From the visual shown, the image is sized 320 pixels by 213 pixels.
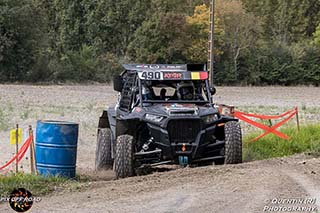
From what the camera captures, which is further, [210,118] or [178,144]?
[210,118]

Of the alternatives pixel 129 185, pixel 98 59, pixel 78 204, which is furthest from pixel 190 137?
pixel 98 59

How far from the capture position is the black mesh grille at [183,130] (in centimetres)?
1244

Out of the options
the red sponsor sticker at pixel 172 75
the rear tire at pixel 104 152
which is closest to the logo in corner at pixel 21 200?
the rear tire at pixel 104 152

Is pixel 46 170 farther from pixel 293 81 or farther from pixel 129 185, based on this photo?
pixel 293 81

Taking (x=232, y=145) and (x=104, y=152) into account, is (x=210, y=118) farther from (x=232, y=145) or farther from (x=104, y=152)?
(x=104, y=152)

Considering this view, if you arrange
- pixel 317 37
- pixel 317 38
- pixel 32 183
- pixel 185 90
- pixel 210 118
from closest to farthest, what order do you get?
pixel 32 183 < pixel 210 118 < pixel 185 90 < pixel 317 38 < pixel 317 37

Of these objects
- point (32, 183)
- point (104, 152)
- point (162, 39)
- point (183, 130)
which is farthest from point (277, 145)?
point (162, 39)

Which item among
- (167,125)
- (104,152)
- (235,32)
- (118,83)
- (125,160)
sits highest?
(235,32)

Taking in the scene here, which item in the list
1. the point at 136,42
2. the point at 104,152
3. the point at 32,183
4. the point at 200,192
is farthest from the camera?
the point at 136,42

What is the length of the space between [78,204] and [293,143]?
28.0 ft

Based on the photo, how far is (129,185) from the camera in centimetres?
1041

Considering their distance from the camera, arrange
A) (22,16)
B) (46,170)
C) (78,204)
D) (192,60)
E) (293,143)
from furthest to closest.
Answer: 1. (192,60)
2. (22,16)
3. (293,143)
4. (46,170)
5. (78,204)

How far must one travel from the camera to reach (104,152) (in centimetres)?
1433

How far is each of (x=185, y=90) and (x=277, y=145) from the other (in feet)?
11.4
